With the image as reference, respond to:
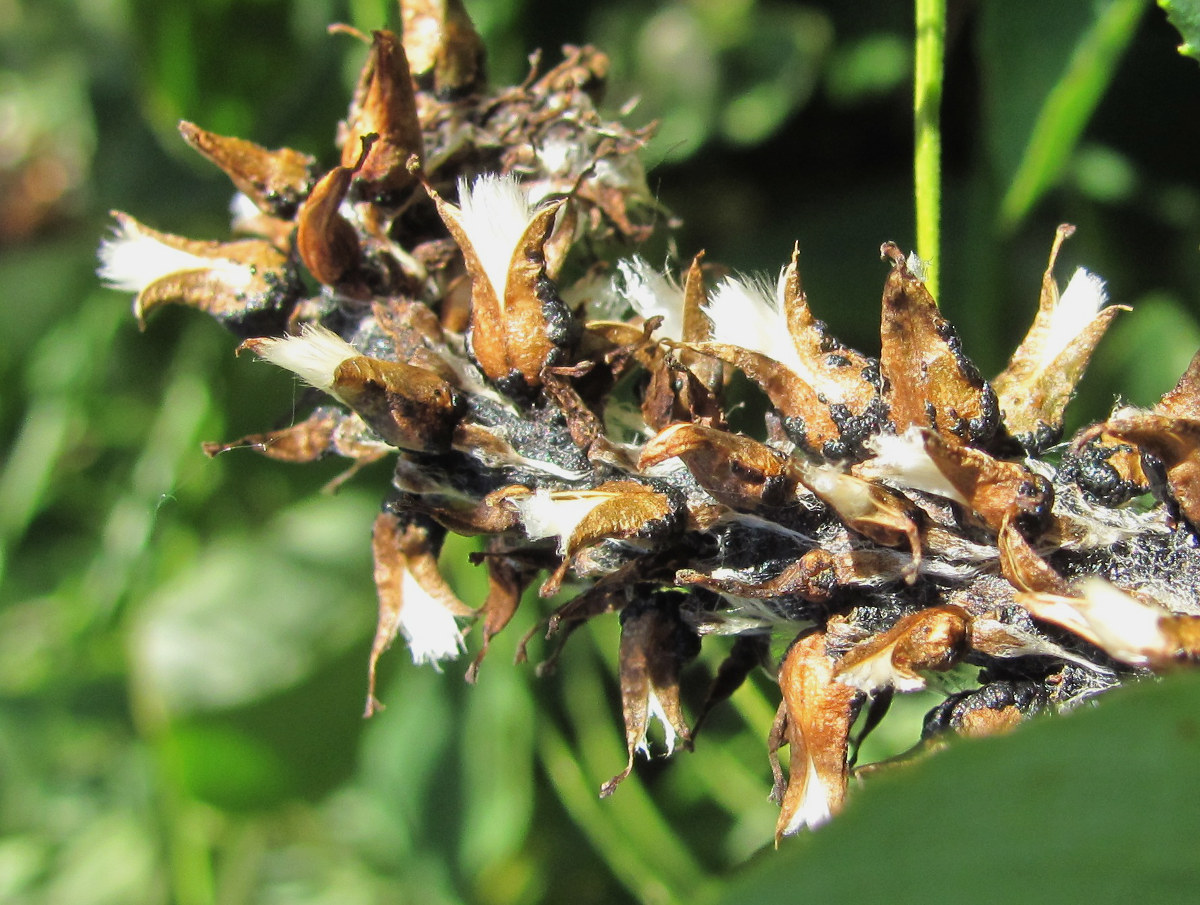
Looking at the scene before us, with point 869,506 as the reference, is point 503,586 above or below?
below

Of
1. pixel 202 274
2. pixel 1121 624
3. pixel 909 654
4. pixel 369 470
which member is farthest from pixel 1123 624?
pixel 369 470

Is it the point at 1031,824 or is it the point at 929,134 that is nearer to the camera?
the point at 1031,824

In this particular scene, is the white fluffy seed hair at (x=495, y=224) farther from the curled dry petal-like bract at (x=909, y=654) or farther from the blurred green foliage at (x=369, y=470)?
the blurred green foliage at (x=369, y=470)

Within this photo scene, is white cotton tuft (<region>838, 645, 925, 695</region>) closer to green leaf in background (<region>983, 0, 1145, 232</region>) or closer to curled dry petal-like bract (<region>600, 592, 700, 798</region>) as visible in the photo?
curled dry petal-like bract (<region>600, 592, 700, 798</region>)

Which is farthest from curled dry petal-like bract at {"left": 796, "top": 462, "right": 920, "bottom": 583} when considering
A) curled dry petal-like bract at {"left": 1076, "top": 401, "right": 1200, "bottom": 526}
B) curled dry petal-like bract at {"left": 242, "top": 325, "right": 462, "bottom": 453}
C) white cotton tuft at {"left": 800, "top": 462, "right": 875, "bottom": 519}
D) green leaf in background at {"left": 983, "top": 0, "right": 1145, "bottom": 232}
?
green leaf in background at {"left": 983, "top": 0, "right": 1145, "bottom": 232}

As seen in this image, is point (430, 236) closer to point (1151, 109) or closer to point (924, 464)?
point (924, 464)

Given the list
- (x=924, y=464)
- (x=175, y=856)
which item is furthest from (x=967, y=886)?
(x=175, y=856)

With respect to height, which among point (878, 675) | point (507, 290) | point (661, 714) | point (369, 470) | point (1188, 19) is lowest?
point (369, 470)

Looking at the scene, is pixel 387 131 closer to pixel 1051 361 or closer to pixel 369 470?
pixel 1051 361
